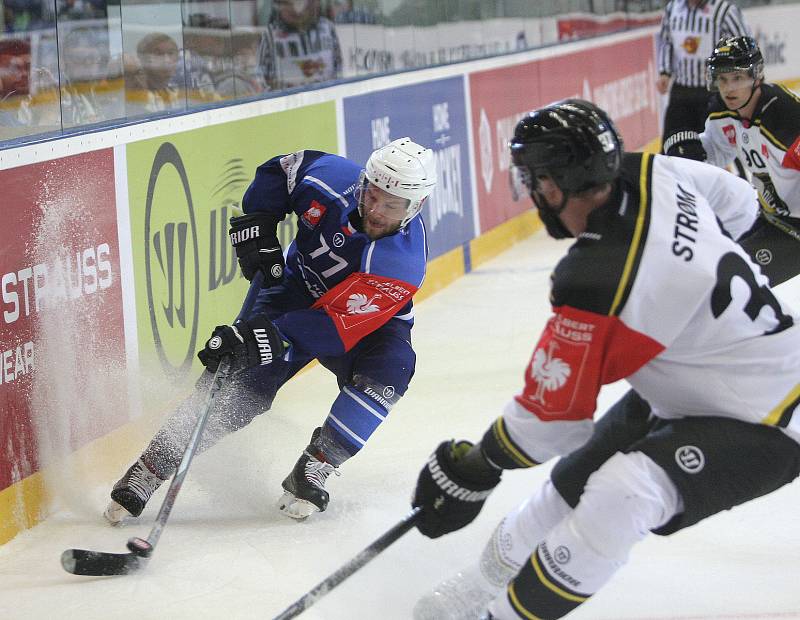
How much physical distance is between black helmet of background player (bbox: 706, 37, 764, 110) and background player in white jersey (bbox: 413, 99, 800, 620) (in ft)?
7.40

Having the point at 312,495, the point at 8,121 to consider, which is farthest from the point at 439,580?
the point at 8,121

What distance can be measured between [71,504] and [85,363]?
0.41 m

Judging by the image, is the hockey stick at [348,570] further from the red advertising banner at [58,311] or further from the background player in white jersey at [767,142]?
the background player in white jersey at [767,142]

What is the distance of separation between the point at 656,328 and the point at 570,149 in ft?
A: 1.12

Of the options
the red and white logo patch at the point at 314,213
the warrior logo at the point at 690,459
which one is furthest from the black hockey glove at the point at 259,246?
the warrior logo at the point at 690,459

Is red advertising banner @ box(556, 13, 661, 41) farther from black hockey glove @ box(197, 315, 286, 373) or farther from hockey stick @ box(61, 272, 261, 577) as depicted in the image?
hockey stick @ box(61, 272, 261, 577)

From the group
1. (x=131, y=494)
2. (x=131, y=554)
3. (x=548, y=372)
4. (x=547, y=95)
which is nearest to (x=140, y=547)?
(x=131, y=554)

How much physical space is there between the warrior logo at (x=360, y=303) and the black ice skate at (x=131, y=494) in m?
0.70

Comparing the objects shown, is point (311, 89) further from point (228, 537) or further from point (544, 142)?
point (544, 142)

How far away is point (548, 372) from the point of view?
2.16 meters

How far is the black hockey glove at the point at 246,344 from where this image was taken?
3312 millimetres

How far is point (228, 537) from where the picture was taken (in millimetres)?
3311

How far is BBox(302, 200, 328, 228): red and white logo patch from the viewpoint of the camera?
142 inches

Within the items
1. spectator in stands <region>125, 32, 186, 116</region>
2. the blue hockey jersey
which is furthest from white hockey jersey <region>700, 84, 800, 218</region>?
spectator in stands <region>125, 32, 186, 116</region>
